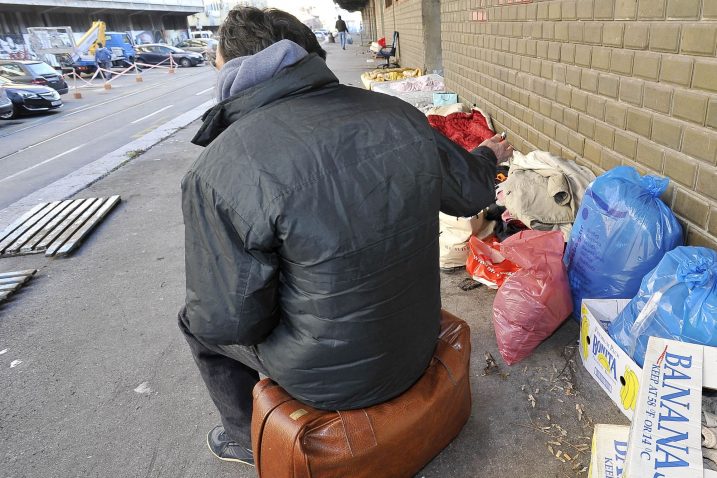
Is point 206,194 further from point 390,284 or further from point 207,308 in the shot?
point 390,284

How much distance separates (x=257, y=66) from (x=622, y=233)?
179 centimetres

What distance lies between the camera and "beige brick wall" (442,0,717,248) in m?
2.20

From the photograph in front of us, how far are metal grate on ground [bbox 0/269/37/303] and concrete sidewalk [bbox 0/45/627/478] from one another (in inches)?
2.5

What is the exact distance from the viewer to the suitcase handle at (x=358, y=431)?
1.61 meters

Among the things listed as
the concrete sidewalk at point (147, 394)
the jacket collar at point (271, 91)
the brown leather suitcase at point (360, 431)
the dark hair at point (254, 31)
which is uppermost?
the dark hair at point (254, 31)

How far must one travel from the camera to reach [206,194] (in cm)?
142

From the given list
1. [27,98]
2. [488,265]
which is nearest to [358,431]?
[488,265]

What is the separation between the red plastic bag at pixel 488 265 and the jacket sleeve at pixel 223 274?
1.93 m

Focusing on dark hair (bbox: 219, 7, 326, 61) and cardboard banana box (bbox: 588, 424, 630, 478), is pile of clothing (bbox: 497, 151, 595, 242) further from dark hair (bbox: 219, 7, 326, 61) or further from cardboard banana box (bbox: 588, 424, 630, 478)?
dark hair (bbox: 219, 7, 326, 61)

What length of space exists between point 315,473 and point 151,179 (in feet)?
20.2

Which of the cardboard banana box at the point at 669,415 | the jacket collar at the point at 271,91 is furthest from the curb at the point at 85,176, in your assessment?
the cardboard banana box at the point at 669,415

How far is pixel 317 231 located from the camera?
1.39m

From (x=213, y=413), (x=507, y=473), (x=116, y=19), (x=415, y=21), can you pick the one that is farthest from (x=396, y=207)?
(x=116, y=19)

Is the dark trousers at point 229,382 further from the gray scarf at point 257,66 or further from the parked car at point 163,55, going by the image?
the parked car at point 163,55
